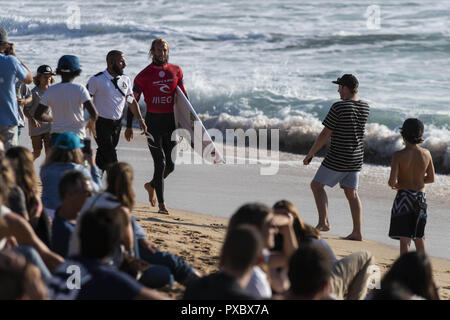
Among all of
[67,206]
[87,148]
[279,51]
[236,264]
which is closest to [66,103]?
[87,148]

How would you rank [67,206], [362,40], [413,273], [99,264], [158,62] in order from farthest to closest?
[362,40] → [158,62] → [67,206] → [413,273] → [99,264]

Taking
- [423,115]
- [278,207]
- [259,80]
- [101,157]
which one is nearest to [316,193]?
[101,157]

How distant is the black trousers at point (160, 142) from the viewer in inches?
300

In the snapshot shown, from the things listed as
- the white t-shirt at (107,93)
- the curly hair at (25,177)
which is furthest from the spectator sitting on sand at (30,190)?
the white t-shirt at (107,93)

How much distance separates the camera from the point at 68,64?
6.37 m

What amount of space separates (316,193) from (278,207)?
280cm

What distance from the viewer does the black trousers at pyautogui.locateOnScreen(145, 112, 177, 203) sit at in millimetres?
7621

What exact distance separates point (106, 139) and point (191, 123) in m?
0.90

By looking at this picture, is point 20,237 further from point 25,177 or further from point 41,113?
point 41,113

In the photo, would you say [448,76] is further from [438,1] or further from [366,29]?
[438,1]

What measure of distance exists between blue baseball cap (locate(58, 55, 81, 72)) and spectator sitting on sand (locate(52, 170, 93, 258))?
200 centimetres

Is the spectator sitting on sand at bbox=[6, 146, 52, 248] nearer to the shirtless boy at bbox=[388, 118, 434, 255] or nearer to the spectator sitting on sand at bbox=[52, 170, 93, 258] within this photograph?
the spectator sitting on sand at bbox=[52, 170, 93, 258]

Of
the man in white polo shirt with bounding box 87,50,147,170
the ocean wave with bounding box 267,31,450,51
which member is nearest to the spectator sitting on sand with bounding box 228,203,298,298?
the man in white polo shirt with bounding box 87,50,147,170

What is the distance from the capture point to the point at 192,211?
8.10 meters
